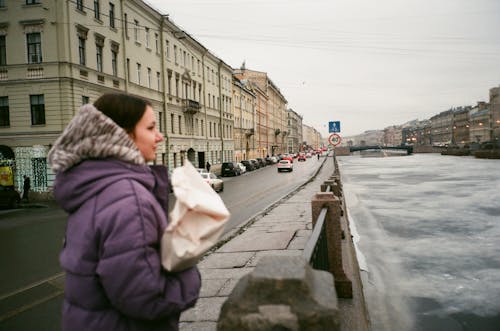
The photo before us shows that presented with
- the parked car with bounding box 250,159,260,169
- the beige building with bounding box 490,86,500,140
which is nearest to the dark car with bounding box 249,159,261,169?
the parked car with bounding box 250,159,260,169

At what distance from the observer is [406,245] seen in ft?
31.2

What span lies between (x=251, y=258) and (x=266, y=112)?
283ft

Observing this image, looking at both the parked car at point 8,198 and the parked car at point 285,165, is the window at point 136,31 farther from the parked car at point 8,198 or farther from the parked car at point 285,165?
the parked car at point 285,165

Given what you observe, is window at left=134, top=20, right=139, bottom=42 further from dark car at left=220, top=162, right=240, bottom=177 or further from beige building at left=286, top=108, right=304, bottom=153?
beige building at left=286, top=108, right=304, bottom=153

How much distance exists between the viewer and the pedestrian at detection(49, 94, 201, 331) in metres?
1.46

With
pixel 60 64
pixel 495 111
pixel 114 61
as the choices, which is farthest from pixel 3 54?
pixel 495 111

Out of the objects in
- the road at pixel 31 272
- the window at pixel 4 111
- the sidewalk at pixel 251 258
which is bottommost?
the road at pixel 31 272

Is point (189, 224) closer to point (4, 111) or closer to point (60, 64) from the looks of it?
point (60, 64)

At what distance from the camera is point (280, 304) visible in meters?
1.64

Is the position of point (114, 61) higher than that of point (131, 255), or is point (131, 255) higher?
point (114, 61)

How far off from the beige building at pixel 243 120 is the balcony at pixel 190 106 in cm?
2125

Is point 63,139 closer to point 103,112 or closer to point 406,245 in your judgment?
point 103,112

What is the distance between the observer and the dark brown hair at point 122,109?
1.73 metres

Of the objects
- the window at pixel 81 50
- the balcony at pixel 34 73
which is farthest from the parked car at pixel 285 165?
the balcony at pixel 34 73
